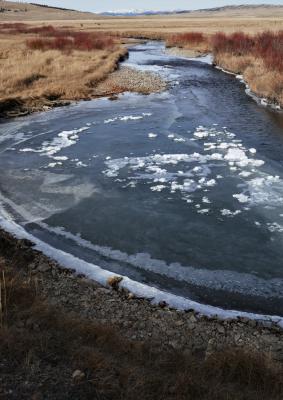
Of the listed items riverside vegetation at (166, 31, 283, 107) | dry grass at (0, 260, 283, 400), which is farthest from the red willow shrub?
dry grass at (0, 260, 283, 400)

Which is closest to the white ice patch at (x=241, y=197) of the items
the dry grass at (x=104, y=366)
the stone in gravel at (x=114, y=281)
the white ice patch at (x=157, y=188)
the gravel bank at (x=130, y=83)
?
the white ice patch at (x=157, y=188)

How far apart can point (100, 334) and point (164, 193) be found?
254 inches

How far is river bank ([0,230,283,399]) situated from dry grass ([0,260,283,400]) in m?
0.01

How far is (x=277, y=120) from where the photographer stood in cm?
2006

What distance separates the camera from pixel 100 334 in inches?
246

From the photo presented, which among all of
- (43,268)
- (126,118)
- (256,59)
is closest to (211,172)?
(43,268)

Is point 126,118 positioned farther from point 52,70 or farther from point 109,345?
point 109,345

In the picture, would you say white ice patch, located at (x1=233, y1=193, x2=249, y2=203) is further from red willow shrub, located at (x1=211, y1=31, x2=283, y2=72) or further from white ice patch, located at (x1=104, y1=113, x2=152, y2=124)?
red willow shrub, located at (x1=211, y1=31, x2=283, y2=72)

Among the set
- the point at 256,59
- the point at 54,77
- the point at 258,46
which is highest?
the point at 258,46

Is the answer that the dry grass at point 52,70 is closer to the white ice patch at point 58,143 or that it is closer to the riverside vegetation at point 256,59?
the white ice patch at point 58,143

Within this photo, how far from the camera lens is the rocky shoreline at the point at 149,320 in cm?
666

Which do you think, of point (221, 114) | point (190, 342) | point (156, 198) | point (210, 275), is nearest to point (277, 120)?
point (221, 114)

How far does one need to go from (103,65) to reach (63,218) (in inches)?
982

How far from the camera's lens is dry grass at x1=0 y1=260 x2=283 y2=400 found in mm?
4852
